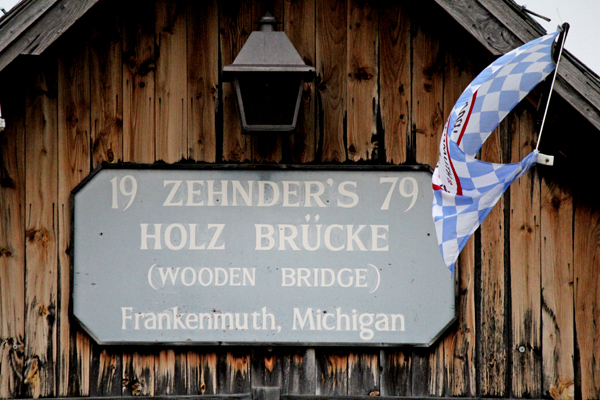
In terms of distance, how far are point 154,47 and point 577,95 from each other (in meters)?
2.36

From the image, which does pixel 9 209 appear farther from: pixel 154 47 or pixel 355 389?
pixel 355 389

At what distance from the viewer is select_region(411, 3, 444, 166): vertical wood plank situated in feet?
11.9

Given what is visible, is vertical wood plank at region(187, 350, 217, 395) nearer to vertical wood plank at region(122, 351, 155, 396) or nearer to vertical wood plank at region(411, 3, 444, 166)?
vertical wood plank at region(122, 351, 155, 396)

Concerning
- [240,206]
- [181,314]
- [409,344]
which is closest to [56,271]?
[181,314]

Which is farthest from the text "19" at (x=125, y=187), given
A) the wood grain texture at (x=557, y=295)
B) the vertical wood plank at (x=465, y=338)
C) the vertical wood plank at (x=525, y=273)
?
the wood grain texture at (x=557, y=295)

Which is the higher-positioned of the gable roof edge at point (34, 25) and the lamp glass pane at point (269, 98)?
the gable roof edge at point (34, 25)

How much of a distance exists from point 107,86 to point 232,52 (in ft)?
2.50

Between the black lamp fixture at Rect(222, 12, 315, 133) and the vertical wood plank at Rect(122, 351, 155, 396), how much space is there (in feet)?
4.76

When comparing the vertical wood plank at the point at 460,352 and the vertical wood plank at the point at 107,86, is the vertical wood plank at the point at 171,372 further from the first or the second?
the vertical wood plank at the point at 460,352

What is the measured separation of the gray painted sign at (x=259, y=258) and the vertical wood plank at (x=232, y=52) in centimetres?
14

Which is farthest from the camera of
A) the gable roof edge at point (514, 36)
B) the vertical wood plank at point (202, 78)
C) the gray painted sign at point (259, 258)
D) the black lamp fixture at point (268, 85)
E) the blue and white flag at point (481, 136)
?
the vertical wood plank at point (202, 78)

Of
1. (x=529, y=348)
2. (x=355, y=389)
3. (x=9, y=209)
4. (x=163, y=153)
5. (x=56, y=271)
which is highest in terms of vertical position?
(x=163, y=153)

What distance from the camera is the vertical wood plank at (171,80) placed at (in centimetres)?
363

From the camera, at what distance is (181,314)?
3535 millimetres
